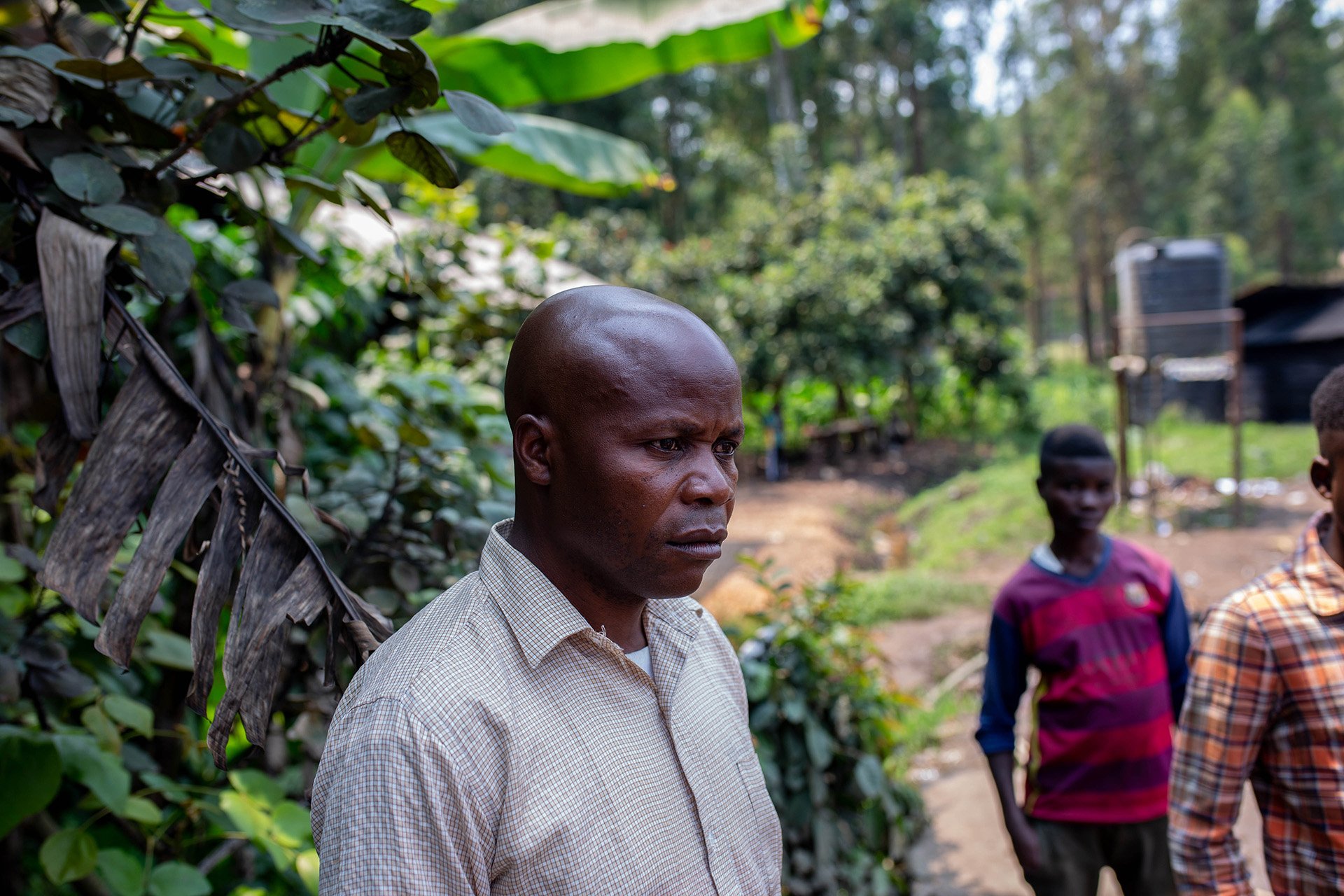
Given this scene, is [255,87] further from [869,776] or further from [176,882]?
[869,776]

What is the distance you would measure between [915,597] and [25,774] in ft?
22.4

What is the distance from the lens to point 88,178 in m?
1.39

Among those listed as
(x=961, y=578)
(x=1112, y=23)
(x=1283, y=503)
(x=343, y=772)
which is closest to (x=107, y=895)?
(x=343, y=772)

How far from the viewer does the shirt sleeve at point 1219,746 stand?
1804 millimetres

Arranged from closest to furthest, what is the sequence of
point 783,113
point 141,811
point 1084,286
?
point 141,811 → point 783,113 → point 1084,286

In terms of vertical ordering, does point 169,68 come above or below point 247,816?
above

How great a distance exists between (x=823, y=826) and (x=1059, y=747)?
727 millimetres

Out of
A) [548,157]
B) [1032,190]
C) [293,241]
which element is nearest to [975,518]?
[548,157]

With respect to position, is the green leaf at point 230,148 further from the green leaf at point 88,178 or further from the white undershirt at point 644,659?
the white undershirt at point 644,659

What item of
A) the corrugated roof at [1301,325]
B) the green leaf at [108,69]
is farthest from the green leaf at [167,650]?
the corrugated roof at [1301,325]

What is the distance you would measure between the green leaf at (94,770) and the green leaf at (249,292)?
826mm

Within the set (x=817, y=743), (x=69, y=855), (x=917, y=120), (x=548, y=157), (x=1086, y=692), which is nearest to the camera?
(x=69, y=855)

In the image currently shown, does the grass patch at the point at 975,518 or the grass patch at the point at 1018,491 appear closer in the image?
the grass patch at the point at 975,518

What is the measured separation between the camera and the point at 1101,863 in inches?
102
